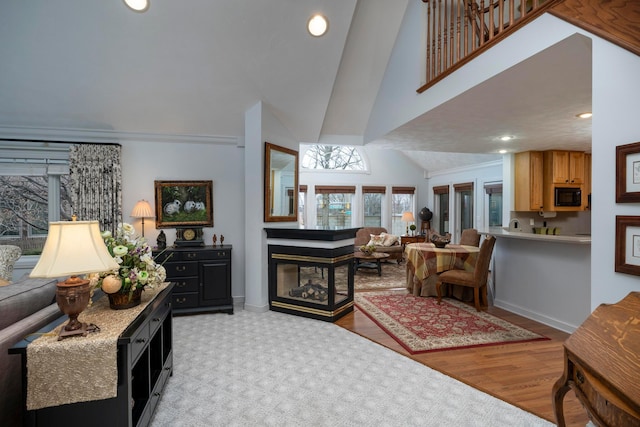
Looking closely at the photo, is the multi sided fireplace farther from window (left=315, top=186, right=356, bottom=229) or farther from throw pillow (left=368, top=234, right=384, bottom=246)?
window (left=315, top=186, right=356, bottom=229)

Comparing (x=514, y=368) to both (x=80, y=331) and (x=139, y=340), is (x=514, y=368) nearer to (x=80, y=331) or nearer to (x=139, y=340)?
(x=139, y=340)

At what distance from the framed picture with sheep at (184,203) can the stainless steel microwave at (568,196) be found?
5.40 meters

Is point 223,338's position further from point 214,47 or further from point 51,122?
point 51,122

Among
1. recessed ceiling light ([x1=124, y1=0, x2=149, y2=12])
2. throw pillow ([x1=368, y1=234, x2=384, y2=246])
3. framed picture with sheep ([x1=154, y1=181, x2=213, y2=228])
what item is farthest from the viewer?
throw pillow ([x1=368, y1=234, x2=384, y2=246])

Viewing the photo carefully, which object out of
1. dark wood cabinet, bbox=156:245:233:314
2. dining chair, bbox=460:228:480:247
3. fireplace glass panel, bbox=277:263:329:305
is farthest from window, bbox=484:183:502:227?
dark wood cabinet, bbox=156:245:233:314

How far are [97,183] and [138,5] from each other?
2.31 m

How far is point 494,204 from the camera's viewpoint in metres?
7.25

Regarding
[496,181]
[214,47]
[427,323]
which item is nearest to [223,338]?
[427,323]

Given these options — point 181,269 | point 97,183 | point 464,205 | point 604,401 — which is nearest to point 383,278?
point 464,205

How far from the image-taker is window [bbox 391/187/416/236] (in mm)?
9344

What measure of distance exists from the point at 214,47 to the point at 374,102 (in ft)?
7.71

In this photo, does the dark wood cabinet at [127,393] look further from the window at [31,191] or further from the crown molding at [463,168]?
the crown molding at [463,168]

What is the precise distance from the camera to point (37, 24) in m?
3.13

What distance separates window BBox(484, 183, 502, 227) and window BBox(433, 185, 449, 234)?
152cm
